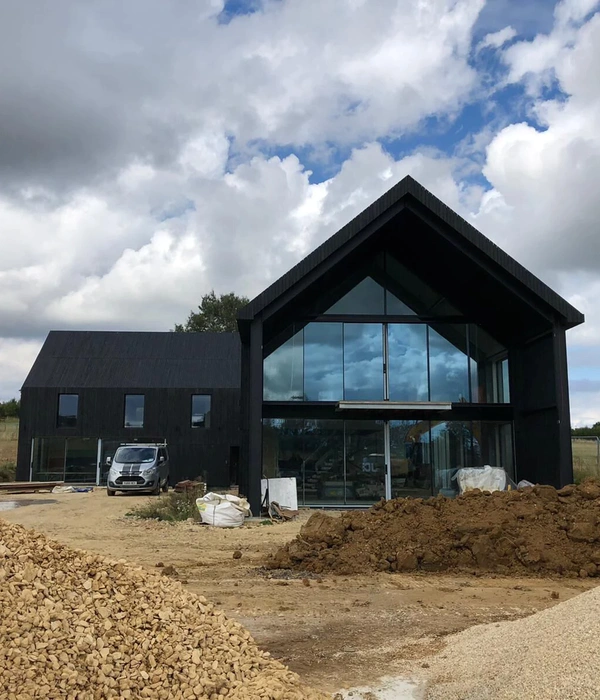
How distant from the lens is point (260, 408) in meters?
16.3

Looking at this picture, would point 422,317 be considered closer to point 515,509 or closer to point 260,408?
point 260,408

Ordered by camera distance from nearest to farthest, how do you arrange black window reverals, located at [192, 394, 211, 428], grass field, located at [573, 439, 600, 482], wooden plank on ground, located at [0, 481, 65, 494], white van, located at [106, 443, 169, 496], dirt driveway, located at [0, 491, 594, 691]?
dirt driveway, located at [0, 491, 594, 691] → grass field, located at [573, 439, 600, 482] → white van, located at [106, 443, 169, 496] → wooden plank on ground, located at [0, 481, 65, 494] → black window reverals, located at [192, 394, 211, 428]

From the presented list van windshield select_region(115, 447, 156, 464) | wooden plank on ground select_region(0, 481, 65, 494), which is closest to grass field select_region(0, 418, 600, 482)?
wooden plank on ground select_region(0, 481, 65, 494)

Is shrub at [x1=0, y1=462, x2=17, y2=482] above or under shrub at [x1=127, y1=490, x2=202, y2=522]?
above

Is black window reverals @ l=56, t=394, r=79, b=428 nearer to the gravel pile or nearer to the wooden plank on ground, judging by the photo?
the wooden plank on ground

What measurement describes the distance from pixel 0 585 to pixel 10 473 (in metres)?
29.4

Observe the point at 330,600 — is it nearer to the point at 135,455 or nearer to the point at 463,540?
the point at 463,540

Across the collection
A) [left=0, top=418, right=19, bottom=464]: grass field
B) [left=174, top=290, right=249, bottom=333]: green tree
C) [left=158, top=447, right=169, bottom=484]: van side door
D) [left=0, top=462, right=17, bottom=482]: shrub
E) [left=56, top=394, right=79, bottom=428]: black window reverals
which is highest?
[left=174, top=290, right=249, bottom=333]: green tree

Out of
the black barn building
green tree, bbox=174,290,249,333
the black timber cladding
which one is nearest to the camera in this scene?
the black barn building

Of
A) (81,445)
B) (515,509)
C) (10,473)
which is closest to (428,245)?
(515,509)

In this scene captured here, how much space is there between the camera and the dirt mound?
10.3 m

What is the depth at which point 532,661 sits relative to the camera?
494 cm

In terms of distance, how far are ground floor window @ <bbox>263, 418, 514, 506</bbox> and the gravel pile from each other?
39.0 ft

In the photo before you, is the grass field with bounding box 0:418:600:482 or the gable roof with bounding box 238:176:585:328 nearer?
the gable roof with bounding box 238:176:585:328
